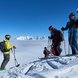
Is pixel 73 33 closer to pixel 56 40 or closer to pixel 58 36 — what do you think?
pixel 58 36

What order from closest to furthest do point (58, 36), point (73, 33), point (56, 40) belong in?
point (73, 33)
point (58, 36)
point (56, 40)

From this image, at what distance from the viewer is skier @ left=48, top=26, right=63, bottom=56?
13037mm

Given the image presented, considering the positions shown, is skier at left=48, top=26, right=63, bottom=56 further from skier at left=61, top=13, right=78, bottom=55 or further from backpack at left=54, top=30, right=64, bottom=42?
skier at left=61, top=13, right=78, bottom=55

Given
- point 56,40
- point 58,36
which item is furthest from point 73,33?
point 56,40

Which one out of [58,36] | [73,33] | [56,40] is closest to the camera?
[73,33]

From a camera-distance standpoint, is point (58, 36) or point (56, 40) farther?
point (56, 40)

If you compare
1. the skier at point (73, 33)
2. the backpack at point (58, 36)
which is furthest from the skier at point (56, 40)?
the skier at point (73, 33)

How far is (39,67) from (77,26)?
3.84 m

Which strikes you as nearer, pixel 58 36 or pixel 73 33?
pixel 73 33

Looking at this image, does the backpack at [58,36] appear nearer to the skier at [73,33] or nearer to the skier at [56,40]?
the skier at [56,40]

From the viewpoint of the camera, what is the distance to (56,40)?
43.7 ft

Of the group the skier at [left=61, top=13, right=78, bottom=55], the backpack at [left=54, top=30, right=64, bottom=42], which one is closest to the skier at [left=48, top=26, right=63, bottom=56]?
the backpack at [left=54, top=30, right=64, bottom=42]

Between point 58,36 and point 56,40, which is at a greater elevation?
point 58,36

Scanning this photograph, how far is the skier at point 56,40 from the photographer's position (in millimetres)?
13037
